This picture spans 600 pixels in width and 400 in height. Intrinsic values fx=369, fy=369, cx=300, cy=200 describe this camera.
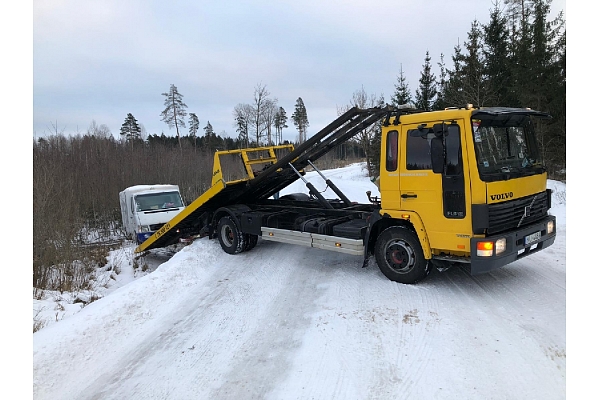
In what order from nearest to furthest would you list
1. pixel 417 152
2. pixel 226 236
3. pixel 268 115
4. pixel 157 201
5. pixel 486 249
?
pixel 486 249
pixel 417 152
pixel 226 236
pixel 157 201
pixel 268 115

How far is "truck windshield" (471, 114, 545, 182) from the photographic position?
505cm

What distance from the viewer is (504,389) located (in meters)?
3.23

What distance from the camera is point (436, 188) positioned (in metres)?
5.32

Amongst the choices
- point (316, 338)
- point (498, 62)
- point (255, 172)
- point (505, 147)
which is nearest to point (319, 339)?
point (316, 338)

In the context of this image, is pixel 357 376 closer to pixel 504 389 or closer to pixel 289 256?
pixel 504 389

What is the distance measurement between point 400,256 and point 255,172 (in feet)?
13.6

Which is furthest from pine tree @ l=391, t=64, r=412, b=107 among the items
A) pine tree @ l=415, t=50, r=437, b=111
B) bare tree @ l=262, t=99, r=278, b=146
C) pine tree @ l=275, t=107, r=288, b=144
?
pine tree @ l=275, t=107, r=288, b=144

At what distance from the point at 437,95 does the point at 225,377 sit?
85.8 ft

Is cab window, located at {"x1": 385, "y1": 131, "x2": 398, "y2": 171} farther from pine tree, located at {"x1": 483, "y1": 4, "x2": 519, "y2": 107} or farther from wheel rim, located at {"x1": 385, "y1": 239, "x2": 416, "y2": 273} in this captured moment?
pine tree, located at {"x1": 483, "y1": 4, "x2": 519, "y2": 107}

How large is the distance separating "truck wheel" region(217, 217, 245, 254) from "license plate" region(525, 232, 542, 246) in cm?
553

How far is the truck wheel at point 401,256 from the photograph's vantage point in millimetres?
5625

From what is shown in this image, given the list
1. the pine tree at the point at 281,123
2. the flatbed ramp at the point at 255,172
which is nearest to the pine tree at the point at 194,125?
the pine tree at the point at 281,123

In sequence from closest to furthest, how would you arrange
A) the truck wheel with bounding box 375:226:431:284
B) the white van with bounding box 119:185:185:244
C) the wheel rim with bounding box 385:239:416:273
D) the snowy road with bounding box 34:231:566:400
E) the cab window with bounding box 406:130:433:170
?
the snowy road with bounding box 34:231:566:400
the cab window with bounding box 406:130:433:170
the truck wheel with bounding box 375:226:431:284
the wheel rim with bounding box 385:239:416:273
the white van with bounding box 119:185:185:244

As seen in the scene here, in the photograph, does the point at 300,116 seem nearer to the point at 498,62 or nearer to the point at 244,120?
the point at 244,120
